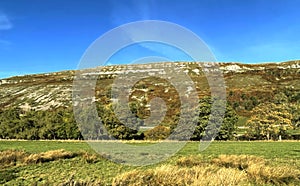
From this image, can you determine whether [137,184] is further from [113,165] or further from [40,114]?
[40,114]

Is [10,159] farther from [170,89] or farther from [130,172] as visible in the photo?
[170,89]

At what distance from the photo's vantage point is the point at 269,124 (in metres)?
63.8

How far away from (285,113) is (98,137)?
36.4 meters

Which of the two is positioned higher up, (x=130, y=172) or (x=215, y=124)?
(x=215, y=124)

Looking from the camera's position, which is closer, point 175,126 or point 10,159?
point 10,159

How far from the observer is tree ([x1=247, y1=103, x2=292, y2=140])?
63.1m

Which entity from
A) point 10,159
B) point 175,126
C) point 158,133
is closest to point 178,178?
point 10,159

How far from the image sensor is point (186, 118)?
199ft

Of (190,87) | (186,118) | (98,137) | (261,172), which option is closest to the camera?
(261,172)

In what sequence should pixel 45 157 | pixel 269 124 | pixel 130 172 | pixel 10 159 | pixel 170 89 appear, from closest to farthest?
pixel 130 172 < pixel 10 159 < pixel 45 157 < pixel 269 124 < pixel 170 89

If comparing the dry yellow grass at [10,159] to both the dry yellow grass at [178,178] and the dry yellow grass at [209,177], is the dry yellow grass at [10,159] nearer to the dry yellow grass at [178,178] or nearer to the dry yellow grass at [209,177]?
the dry yellow grass at [209,177]

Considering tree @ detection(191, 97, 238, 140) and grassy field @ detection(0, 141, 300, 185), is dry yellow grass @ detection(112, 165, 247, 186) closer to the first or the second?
grassy field @ detection(0, 141, 300, 185)

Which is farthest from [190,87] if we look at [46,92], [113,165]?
[113,165]

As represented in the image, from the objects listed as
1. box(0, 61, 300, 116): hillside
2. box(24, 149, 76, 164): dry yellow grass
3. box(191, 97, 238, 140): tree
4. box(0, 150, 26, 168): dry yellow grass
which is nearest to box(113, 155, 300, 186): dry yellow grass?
box(0, 150, 26, 168): dry yellow grass
